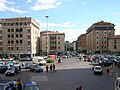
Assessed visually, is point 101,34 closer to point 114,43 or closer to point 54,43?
point 114,43

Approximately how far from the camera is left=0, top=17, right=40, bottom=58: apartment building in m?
103

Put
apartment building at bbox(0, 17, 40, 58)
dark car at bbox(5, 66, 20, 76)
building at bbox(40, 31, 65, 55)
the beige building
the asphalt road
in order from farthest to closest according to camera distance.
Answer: building at bbox(40, 31, 65, 55)
the beige building
apartment building at bbox(0, 17, 40, 58)
dark car at bbox(5, 66, 20, 76)
the asphalt road

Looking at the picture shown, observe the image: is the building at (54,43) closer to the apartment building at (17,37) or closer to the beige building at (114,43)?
the beige building at (114,43)

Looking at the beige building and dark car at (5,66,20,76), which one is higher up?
the beige building

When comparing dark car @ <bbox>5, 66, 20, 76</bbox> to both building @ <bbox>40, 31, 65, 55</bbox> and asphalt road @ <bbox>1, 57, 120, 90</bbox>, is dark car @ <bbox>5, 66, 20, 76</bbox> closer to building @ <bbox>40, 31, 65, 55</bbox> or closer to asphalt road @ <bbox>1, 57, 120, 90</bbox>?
asphalt road @ <bbox>1, 57, 120, 90</bbox>

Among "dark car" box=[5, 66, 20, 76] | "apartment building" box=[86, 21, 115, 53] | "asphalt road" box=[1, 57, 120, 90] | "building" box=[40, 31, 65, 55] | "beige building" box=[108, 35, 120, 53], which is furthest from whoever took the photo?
"apartment building" box=[86, 21, 115, 53]

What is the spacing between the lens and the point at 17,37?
339 feet

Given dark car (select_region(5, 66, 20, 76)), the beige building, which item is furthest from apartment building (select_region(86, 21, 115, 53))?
dark car (select_region(5, 66, 20, 76))

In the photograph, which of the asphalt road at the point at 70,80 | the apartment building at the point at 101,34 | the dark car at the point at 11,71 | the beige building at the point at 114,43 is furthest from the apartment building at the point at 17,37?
the asphalt road at the point at 70,80

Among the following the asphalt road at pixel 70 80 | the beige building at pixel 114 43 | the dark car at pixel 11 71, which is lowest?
the asphalt road at pixel 70 80

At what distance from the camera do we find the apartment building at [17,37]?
102688 millimetres

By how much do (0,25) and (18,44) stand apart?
10.2m

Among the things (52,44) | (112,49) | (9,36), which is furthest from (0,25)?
(112,49)

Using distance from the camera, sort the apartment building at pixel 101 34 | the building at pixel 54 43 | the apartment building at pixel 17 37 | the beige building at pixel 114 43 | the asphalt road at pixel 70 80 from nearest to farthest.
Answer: the asphalt road at pixel 70 80, the apartment building at pixel 17 37, the beige building at pixel 114 43, the building at pixel 54 43, the apartment building at pixel 101 34
